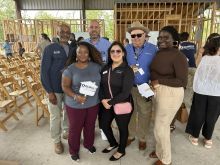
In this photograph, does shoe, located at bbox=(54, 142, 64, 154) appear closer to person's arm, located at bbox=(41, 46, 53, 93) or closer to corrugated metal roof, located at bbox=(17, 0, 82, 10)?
person's arm, located at bbox=(41, 46, 53, 93)

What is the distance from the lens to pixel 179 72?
7.09ft

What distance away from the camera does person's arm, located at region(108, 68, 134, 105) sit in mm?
2318

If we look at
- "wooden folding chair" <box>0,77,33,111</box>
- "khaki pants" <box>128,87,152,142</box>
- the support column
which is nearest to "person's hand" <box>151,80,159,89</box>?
"khaki pants" <box>128,87,152,142</box>

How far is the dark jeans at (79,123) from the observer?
2420 mm

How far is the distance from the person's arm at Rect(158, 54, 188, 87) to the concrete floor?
1.09 m

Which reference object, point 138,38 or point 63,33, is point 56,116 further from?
point 138,38

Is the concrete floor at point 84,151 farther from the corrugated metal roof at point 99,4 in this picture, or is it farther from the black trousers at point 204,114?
the corrugated metal roof at point 99,4

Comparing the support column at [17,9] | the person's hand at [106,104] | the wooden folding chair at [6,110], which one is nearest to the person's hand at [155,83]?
the person's hand at [106,104]

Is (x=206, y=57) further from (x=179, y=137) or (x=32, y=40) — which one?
(x=32, y=40)

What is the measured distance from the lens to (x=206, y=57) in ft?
8.69

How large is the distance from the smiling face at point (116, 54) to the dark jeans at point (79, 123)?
2.00 feet

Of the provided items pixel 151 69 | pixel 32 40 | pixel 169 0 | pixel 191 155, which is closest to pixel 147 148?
pixel 191 155

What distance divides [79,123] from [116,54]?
3.01 feet

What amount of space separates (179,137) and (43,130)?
218cm
